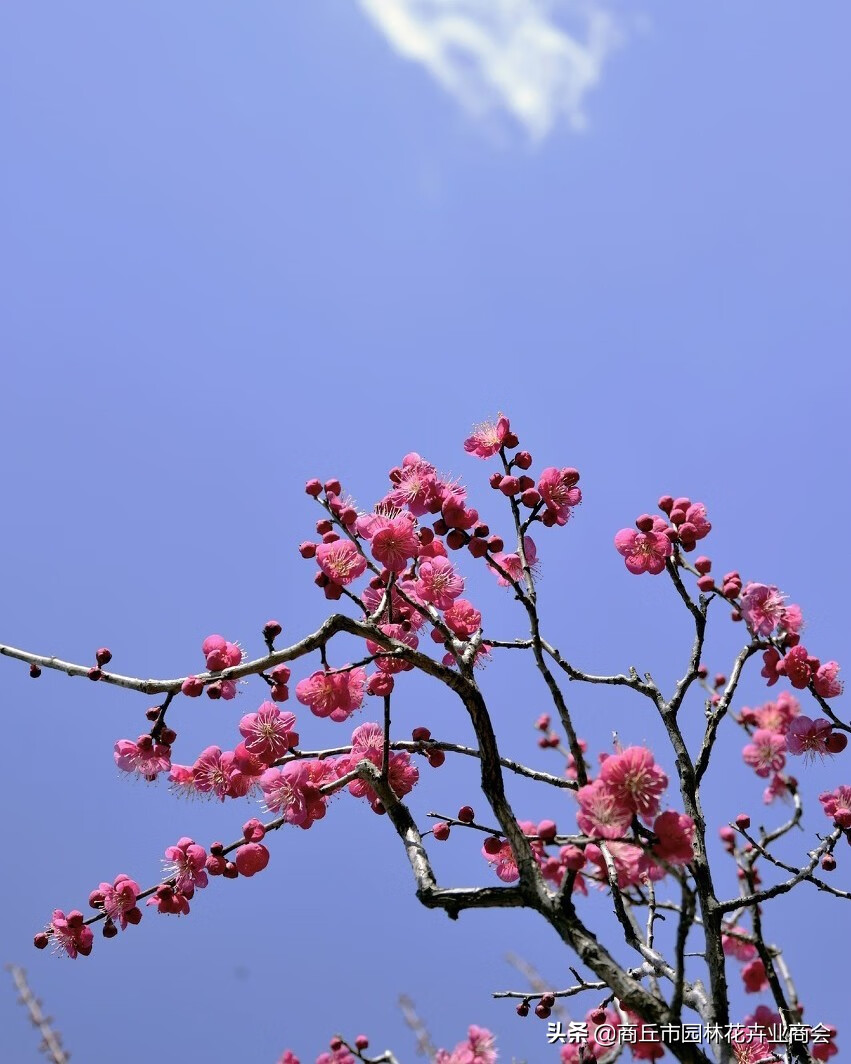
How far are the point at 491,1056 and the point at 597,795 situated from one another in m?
2.94

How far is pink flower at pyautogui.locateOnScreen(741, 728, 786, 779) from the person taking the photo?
4109mm

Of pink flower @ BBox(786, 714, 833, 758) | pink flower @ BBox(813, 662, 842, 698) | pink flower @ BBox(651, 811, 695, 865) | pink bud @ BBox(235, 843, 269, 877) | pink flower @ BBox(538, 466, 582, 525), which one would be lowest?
pink flower @ BBox(651, 811, 695, 865)

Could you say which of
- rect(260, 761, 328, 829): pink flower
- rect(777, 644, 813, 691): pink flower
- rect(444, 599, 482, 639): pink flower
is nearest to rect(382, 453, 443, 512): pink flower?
rect(444, 599, 482, 639): pink flower

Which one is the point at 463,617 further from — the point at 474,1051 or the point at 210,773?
the point at 474,1051

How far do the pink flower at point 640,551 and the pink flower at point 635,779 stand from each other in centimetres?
135

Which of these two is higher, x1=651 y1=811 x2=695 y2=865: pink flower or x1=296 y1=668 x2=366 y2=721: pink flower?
x1=296 y1=668 x2=366 y2=721: pink flower

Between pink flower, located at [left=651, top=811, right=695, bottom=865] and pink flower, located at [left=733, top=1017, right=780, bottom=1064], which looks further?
pink flower, located at [left=733, top=1017, right=780, bottom=1064]

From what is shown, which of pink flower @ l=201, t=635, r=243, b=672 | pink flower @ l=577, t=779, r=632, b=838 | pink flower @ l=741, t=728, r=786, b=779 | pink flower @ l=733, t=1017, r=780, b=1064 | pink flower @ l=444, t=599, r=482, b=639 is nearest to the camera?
pink flower @ l=577, t=779, r=632, b=838

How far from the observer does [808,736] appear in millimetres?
3365

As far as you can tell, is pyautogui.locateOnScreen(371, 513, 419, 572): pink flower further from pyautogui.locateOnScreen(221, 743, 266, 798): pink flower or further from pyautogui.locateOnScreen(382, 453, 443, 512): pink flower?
pyautogui.locateOnScreen(221, 743, 266, 798): pink flower

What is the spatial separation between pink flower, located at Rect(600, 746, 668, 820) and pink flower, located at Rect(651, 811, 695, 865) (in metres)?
0.04

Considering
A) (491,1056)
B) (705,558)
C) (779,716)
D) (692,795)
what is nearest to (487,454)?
(705,558)

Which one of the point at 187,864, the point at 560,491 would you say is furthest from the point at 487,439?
the point at 187,864

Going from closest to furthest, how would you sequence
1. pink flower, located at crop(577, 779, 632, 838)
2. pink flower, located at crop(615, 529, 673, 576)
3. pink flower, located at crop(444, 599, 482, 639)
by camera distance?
pink flower, located at crop(577, 779, 632, 838)
pink flower, located at crop(615, 529, 673, 576)
pink flower, located at crop(444, 599, 482, 639)
